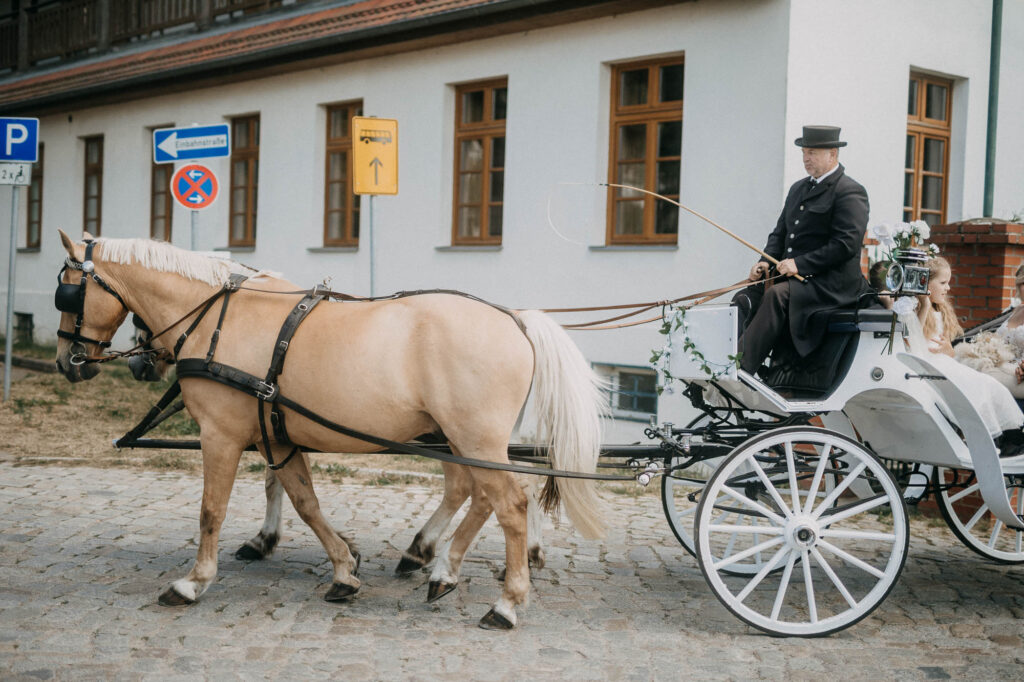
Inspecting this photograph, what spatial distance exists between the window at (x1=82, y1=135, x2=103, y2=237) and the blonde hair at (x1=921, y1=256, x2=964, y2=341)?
15984 mm

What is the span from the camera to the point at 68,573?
5496 millimetres

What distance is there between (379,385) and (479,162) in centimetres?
771

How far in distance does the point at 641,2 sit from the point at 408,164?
3664 millimetres

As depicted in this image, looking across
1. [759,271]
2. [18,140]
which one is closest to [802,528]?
[759,271]

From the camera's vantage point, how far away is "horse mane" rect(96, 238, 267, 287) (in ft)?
17.5

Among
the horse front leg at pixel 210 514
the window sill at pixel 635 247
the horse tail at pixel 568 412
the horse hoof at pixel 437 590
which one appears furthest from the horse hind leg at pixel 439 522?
the window sill at pixel 635 247

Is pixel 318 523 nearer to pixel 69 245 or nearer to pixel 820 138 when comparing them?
pixel 69 245

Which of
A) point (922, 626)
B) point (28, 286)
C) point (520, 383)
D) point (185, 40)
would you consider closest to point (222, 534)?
point (520, 383)

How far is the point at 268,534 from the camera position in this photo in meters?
5.89

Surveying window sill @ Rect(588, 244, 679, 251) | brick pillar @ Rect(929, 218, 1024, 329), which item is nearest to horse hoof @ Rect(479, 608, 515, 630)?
brick pillar @ Rect(929, 218, 1024, 329)

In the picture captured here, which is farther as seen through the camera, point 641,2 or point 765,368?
point 641,2

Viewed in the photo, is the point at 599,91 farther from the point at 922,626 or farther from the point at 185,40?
the point at 185,40

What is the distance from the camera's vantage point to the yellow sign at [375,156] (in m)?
9.34

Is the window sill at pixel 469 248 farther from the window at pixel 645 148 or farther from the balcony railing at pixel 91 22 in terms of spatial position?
the balcony railing at pixel 91 22
